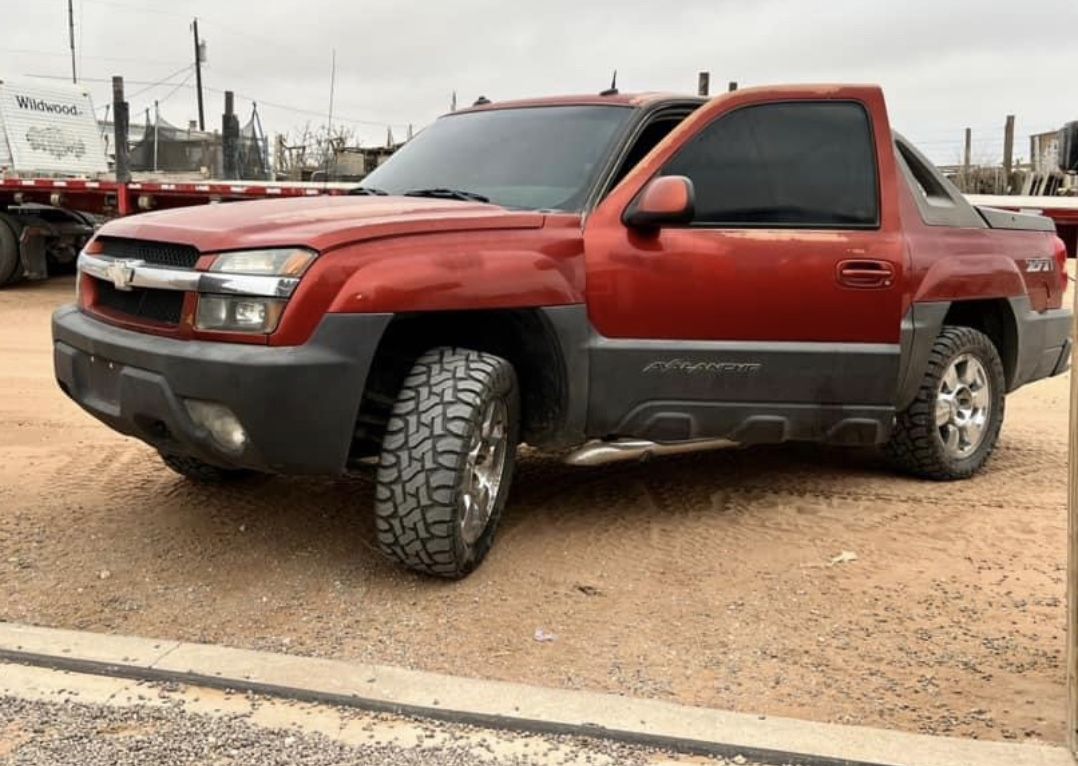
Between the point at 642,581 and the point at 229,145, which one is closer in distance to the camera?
the point at 642,581

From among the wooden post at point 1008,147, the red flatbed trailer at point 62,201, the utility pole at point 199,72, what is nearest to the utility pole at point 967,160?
the wooden post at point 1008,147

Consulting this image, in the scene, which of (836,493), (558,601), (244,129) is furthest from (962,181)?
(558,601)

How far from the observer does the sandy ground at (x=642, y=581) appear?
10.5ft

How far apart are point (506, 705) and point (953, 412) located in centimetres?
327

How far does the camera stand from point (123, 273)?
3705 millimetres

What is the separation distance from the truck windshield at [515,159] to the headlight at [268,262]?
1.14m

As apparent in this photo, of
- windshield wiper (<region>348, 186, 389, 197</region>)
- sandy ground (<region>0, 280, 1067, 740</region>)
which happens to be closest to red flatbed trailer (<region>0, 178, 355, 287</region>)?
sandy ground (<region>0, 280, 1067, 740</region>)

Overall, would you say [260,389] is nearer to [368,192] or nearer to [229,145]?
[368,192]

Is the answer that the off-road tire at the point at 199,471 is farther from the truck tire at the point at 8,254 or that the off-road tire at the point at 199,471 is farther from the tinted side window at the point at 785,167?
the truck tire at the point at 8,254

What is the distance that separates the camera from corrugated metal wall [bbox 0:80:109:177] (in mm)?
15484

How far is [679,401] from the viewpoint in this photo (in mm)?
4332

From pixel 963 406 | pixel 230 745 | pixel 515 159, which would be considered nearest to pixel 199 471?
pixel 515 159

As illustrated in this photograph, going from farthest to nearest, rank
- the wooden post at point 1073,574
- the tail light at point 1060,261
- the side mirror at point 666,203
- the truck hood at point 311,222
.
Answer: the tail light at point 1060,261 → the side mirror at point 666,203 → the truck hood at point 311,222 → the wooden post at point 1073,574

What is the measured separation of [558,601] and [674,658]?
0.58 metres
